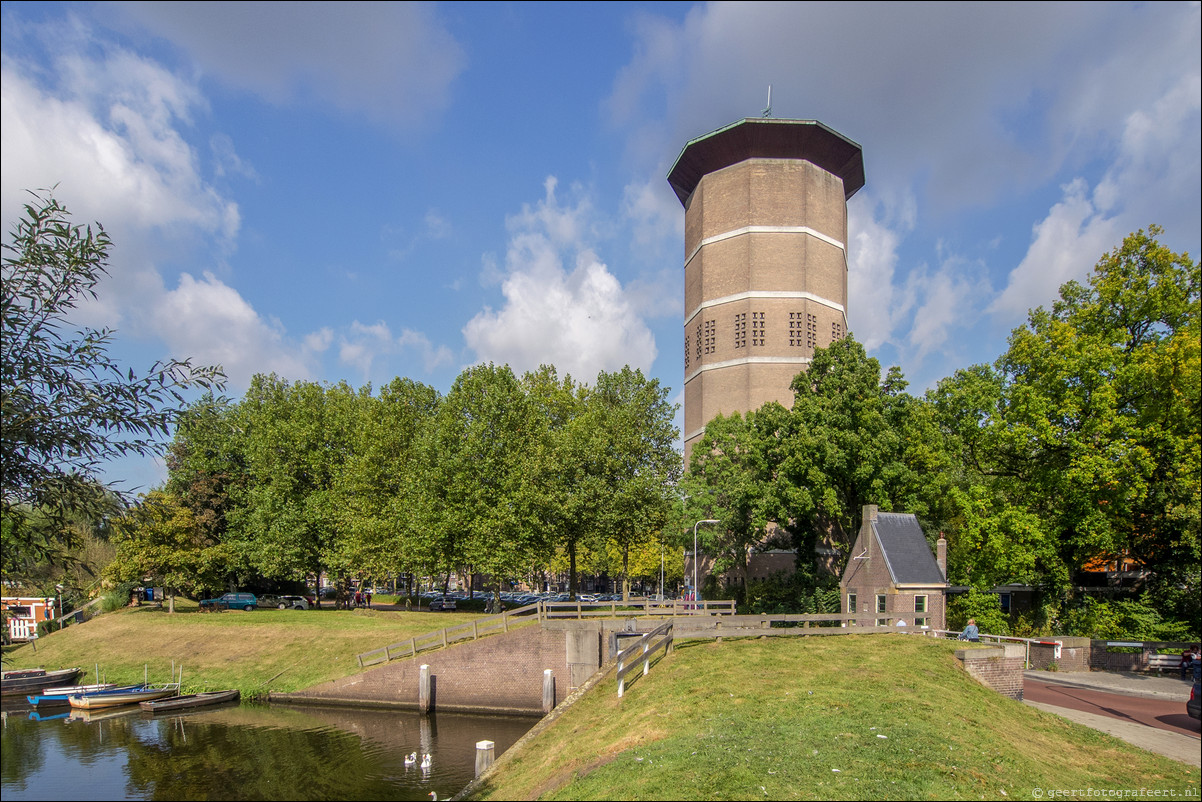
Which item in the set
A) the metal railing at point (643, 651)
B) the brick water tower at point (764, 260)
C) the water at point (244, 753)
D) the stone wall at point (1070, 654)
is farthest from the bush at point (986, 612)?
the brick water tower at point (764, 260)

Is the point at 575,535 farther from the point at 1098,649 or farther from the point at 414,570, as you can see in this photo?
the point at 1098,649

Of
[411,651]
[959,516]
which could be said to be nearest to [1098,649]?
[959,516]

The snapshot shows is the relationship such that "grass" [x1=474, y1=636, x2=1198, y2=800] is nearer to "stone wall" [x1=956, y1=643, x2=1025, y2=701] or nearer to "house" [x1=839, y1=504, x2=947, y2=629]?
"stone wall" [x1=956, y1=643, x2=1025, y2=701]

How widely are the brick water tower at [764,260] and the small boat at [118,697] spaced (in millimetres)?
39117

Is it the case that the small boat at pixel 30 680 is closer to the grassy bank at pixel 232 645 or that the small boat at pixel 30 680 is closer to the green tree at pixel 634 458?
the grassy bank at pixel 232 645

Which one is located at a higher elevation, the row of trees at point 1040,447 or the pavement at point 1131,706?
the row of trees at point 1040,447

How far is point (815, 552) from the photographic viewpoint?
45.0 metres

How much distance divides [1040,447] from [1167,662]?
9.82m

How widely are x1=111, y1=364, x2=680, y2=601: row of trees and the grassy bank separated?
3.29 m

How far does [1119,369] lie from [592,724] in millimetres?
25515

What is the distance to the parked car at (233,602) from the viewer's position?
50.9m

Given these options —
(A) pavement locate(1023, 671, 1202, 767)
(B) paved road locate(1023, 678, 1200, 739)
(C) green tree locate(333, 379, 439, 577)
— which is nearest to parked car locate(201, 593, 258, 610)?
(C) green tree locate(333, 379, 439, 577)

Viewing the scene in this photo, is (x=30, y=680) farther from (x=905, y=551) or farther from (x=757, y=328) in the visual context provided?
(x=757, y=328)

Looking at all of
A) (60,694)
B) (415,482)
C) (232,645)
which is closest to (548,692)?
(415,482)
